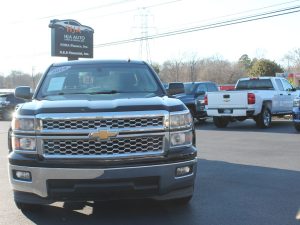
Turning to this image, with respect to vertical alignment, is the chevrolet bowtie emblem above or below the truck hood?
below

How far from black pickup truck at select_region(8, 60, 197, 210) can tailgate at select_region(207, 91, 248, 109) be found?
442 inches

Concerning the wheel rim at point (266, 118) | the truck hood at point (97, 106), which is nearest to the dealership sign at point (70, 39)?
the wheel rim at point (266, 118)

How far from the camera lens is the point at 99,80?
20.2 ft

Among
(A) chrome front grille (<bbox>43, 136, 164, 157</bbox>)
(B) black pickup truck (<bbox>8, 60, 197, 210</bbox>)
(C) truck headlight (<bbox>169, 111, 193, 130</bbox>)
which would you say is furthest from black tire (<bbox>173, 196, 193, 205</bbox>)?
(A) chrome front grille (<bbox>43, 136, 164, 157</bbox>)

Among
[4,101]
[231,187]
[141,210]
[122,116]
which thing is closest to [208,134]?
[231,187]

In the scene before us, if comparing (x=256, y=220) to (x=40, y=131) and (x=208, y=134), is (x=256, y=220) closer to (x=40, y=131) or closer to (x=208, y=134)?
(x=40, y=131)

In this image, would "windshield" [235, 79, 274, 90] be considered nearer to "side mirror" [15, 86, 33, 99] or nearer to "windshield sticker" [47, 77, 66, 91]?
"side mirror" [15, 86, 33, 99]

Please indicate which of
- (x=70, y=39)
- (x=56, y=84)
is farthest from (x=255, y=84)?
(x=70, y=39)

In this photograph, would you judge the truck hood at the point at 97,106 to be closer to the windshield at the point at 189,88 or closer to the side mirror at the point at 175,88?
the side mirror at the point at 175,88

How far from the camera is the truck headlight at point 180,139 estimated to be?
481 cm

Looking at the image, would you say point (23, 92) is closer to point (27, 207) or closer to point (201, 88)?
point (27, 207)

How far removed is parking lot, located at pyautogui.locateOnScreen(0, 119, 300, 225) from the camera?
5105mm

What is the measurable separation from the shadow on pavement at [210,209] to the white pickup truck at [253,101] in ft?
29.5

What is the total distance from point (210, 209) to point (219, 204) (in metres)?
0.28
